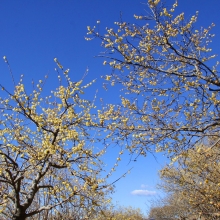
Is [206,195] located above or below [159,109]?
below

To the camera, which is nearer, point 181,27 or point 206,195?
point 181,27

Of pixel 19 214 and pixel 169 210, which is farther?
pixel 169 210

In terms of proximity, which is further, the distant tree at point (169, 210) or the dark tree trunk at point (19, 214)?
the distant tree at point (169, 210)

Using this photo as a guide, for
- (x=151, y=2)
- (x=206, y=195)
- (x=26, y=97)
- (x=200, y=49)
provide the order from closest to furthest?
1. (x=151, y=2)
2. (x=200, y=49)
3. (x=26, y=97)
4. (x=206, y=195)

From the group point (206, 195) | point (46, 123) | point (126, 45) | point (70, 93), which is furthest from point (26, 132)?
point (206, 195)

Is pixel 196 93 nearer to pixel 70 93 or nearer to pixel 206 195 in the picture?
pixel 70 93

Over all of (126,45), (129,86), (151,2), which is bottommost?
(129,86)

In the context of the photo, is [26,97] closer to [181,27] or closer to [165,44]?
[165,44]

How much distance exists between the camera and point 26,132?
22.0ft

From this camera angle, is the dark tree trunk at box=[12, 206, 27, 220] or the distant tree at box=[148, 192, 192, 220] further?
the distant tree at box=[148, 192, 192, 220]

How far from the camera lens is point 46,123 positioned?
6574mm

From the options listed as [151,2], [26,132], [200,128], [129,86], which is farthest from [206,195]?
[151,2]

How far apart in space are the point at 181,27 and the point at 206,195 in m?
7.07

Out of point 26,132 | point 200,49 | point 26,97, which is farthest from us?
point 26,132
